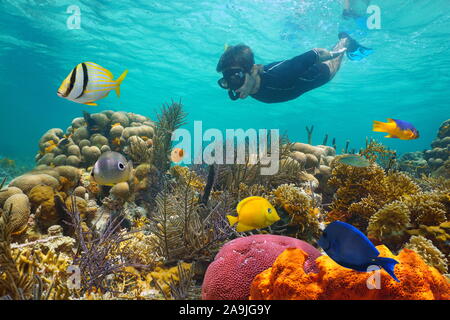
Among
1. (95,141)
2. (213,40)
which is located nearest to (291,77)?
(95,141)

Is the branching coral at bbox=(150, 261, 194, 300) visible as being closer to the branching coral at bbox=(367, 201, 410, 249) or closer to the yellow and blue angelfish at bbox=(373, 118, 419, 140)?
the branching coral at bbox=(367, 201, 410, 249)

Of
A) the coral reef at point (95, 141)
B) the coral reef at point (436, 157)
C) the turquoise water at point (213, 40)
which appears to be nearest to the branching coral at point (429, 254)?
the turquoise water at point (213, 40)

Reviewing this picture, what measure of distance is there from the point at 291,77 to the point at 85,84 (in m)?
4.70

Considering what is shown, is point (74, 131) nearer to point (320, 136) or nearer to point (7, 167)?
point (7, 167)

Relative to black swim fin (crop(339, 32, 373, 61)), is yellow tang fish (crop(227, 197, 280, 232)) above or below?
below

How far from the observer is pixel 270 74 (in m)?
5.77

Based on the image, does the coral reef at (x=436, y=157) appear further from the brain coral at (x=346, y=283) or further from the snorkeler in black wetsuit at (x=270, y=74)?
the brain coral at (x=346, y=283)

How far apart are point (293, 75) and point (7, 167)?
75.4ft

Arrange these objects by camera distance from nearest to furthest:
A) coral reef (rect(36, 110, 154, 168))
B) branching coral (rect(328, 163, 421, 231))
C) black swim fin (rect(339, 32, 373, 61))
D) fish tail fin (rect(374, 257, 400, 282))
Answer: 1. fish tail fin (rect(374, 257, 400, 282))
2. branching coral (rect(328, 163, 421, 231))
3. coral reef (rect(36, 110, 154, 168))
4. black swim fin (rect(339, 32, 373, 61))

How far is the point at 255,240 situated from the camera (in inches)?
101

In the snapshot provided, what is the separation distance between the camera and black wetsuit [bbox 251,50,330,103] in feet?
18.6

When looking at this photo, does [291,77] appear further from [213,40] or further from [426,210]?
[213,40]

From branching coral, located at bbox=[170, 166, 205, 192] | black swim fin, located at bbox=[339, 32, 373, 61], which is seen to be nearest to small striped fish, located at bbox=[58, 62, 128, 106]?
branching coral, located at bbox=[170, 166, 205, 192]

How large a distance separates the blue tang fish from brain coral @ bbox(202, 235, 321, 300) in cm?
81
